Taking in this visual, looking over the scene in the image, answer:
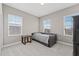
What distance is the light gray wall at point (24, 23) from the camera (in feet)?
7.32

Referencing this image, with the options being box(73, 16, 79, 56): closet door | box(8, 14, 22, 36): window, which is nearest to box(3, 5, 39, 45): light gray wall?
box(8, 14, 22, 36): window

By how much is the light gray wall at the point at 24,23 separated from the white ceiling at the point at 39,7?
0.44ft

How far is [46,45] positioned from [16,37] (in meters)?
1.15

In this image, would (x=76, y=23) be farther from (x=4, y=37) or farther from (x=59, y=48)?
(x=4, y=37)

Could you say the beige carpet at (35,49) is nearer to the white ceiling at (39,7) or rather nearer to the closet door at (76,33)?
the closet door at (76,33)

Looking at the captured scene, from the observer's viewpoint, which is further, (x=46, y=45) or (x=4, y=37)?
(x=46, y=45)

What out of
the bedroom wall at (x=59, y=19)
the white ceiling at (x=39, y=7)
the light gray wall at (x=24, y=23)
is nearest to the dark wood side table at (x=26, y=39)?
the light gray wall at (x=24, y=23)

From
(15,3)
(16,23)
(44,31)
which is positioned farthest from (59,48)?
(15,3)

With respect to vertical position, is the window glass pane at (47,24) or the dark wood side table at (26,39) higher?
the window glass pane at (47,24)

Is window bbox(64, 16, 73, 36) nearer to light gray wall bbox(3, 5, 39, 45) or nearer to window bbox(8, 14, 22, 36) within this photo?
light gray wall bbox(3, 5, 39, 45)

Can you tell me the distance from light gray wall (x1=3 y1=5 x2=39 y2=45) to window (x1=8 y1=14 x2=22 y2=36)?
0.10m

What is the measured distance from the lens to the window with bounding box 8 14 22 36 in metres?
2.19

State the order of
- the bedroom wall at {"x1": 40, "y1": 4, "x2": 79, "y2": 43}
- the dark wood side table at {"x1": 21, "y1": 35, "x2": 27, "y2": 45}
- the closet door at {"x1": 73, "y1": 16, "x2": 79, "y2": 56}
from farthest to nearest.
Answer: the dark wood side table at {"x1": 21, "y1": 35, "x2": 27, "y2": 45} → the bedroom wall at {"x1": 40, "y1": 4, "x2": 79, "y2": 43} → the closet door at {"x1": 73, "y1": 16, "x2": 79, "y2": 56}

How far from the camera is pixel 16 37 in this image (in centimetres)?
226
